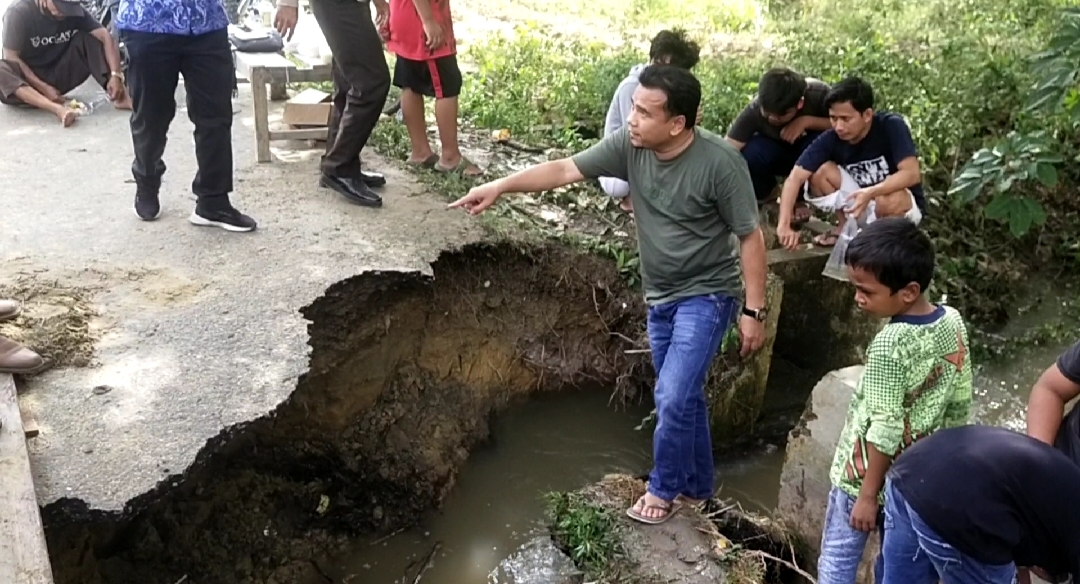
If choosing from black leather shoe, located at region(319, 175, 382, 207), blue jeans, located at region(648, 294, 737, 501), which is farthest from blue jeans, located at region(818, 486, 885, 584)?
black leather shoe, located at region(319, 175, 382, 207)

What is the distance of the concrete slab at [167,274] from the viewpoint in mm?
3320

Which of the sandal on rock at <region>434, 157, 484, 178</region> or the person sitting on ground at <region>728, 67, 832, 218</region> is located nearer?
the person sitting on ground at <region>728, 67, 832, 218</region>

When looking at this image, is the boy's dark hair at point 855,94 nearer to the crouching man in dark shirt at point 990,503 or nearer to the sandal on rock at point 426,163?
the crouching man in dark shirt at point 990,503

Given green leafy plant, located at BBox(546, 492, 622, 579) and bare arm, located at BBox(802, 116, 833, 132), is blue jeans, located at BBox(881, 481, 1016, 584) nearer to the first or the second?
green leafy plant, located at BBox(546, 492, 622, 579)

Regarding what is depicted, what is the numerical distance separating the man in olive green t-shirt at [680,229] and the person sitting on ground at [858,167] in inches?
49.8

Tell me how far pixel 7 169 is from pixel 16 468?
333 centimetres

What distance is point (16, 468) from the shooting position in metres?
2.94

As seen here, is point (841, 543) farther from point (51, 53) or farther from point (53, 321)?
point (51, 53)

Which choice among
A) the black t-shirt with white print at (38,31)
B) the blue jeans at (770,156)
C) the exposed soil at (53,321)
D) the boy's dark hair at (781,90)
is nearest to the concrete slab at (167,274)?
the exposed soil at (53,321)

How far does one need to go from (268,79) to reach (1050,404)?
4.60m

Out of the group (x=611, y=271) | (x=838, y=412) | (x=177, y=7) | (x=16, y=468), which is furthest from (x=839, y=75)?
(x=16, y=468)

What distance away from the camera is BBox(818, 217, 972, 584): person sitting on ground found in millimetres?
2648

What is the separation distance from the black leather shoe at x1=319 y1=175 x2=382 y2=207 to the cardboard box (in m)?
0.88

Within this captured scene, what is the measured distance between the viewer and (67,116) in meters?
6.51
